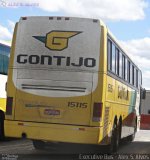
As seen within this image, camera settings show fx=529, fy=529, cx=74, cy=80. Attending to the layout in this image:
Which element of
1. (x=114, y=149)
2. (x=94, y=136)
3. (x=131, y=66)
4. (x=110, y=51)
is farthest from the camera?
(x=131, y=66)

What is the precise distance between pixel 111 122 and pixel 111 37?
234cm

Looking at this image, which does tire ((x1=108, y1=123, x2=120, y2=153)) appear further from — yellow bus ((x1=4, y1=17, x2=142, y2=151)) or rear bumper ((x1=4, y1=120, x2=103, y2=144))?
rear bumper ((x1=4, y1=120, x2=103, y2=144))

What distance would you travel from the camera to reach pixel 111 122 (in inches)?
575

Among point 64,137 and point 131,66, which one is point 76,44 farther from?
point 131,66

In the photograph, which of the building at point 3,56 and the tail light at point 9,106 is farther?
the building at point 3,56

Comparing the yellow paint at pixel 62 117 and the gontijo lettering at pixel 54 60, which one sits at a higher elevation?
the gontijo lettering at pixel 54 60

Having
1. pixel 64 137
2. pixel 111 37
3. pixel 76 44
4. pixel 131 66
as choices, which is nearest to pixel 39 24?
pixel 76 44

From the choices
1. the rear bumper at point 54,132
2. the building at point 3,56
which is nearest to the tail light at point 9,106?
the rear bumper at point 54,132

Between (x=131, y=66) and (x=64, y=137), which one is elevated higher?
(x=131, y=66)

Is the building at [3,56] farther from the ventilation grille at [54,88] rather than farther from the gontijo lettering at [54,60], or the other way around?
the ventilation grille at [54,88]

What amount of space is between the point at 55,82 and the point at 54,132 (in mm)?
1264

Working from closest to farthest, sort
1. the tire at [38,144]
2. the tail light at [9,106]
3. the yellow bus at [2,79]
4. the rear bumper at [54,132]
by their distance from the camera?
the rear bumper at [54,132], the tail light at [9,106], the tire at [38,144], the yellow bus at [2,79]

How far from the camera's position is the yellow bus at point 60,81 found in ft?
42.7

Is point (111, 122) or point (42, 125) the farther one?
point (111, 122)
